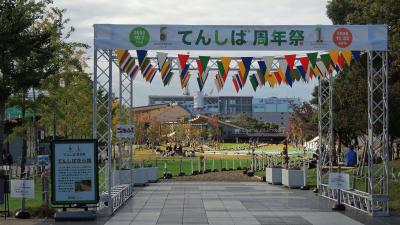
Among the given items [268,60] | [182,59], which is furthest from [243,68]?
[182,59]

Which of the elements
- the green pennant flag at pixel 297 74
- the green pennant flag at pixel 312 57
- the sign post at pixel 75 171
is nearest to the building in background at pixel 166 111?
the green pennant flag at pixel 297 74

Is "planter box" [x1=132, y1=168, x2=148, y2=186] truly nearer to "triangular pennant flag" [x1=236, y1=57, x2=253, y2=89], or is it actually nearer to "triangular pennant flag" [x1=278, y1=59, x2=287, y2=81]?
"triangular pennant flag" [x1=236, y1=57, x2=253, y2=89]

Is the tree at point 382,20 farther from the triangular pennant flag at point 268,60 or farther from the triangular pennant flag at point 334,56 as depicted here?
the triangular pennant flag at point 268,60

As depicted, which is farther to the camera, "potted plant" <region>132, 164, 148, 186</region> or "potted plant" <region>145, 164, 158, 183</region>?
"potted plant" <region>145, 164, 158, 183</region>

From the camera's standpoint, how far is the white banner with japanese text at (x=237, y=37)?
56.6 feet

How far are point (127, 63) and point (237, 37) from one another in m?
5.13

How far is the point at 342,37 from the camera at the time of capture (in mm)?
17438

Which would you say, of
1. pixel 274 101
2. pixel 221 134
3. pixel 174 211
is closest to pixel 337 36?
pixel 174 211

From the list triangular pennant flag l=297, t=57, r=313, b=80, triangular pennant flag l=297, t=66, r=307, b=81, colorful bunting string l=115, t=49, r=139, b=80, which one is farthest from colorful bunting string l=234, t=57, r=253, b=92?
colorful bunting string l=115, t=49, r=139, b=80

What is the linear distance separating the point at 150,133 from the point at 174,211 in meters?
81.8

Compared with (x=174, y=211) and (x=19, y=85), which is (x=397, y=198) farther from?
(x=19, y=85)

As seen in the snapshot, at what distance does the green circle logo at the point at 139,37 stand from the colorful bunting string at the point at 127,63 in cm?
250

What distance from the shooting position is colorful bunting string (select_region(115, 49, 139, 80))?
786 inches

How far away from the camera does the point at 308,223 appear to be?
1534 centimetres
